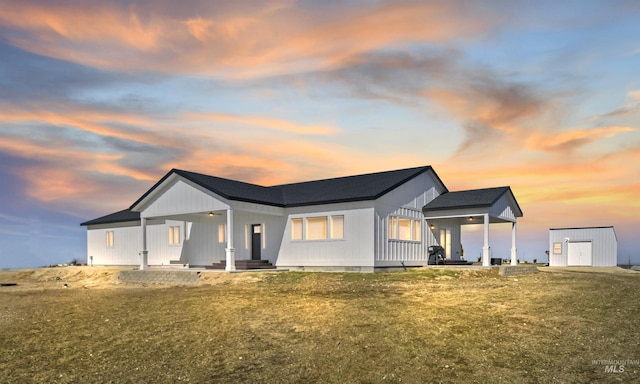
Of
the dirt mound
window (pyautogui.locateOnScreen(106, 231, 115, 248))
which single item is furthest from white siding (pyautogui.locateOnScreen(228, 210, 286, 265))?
window (pyautogui.locateOnScreen(106, 231, 115, 248))

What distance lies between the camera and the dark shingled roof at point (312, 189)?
88.5 ft

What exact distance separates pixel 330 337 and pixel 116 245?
105 ft

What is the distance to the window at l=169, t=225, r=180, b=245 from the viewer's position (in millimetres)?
34791

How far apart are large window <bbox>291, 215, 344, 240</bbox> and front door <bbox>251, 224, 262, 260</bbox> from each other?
2.29m

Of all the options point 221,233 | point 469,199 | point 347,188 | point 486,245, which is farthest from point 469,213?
point 221,233

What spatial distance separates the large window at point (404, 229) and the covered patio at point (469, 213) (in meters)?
1.27

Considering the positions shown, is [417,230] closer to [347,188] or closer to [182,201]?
[347,188]

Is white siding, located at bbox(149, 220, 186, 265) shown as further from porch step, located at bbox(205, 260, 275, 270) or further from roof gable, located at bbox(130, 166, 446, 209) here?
porch step, located at bbox(205, 260, 275, 270)

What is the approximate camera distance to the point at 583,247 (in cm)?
4253

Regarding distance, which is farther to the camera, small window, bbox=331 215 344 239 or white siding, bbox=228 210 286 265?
white siding, bbox=228 210 286 265

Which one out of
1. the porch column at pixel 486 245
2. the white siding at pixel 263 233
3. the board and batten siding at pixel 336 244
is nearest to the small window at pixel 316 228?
the board and batten siding at pixel 336 244

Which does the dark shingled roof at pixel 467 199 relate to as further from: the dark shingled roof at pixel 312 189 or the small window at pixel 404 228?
the small window at pixel 404 228

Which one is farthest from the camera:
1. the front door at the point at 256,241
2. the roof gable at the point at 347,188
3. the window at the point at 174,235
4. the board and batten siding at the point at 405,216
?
the window at the point at 174,235

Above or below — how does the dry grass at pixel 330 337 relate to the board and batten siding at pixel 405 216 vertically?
below
